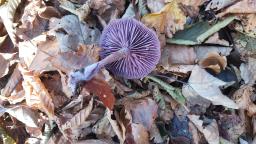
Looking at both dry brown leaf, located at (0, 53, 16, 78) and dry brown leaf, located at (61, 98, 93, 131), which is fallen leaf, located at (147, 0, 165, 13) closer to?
dry brown leaf, located at (61, 98, 93, 131)

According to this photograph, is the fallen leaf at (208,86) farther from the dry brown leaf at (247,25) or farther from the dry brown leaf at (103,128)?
the dry brown leaf at (103,128)

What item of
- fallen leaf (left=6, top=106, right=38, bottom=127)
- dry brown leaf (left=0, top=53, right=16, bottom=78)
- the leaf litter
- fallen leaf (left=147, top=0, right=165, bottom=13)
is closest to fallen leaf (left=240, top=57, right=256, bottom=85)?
the leaf litter

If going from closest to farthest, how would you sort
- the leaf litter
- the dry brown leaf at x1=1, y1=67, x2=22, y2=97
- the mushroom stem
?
the mushroom stem → the leaf litter → the dry brown leaf at x1=1, y1=67, x2=22, y2=97

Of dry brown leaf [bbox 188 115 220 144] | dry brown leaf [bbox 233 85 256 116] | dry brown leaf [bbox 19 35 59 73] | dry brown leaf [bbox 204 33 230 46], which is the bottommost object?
dry brown leaf [bbox 188 115 220 144]

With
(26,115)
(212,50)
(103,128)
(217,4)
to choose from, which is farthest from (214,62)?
(26,115)

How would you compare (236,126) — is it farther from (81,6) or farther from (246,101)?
(81,6)

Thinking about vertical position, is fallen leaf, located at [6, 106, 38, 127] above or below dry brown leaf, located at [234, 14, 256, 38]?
below

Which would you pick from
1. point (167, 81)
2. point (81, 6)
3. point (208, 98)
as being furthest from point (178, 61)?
point (81, 6)
